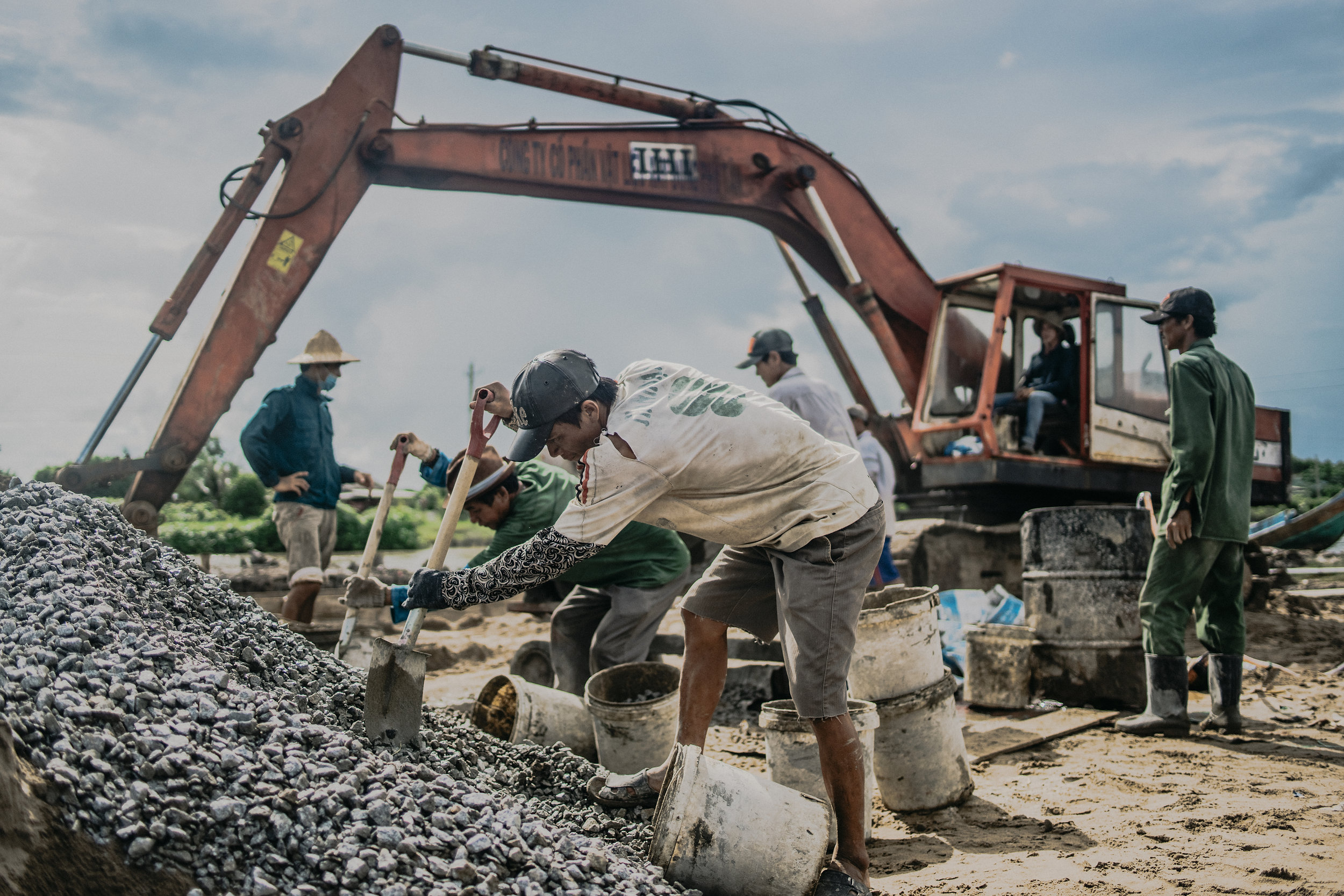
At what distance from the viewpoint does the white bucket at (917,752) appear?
11.1ft

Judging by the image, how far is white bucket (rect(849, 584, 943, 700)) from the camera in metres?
3.40

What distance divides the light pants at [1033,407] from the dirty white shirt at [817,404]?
10.4 feet

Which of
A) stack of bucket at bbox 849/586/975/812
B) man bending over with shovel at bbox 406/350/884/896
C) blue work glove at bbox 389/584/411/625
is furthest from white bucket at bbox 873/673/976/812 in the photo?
blue work glove at bbox 389/584/411/625

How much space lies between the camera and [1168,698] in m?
4.36

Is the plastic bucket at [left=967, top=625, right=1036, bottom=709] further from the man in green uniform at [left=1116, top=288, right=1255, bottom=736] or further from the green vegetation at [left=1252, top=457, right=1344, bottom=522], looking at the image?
the green vegetation at [left=1252, top=457, right=1344, bottom=522]

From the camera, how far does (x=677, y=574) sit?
14.0 ft

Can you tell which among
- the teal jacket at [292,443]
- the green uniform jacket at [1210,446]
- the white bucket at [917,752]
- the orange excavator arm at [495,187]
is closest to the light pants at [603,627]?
the white bucket at [917,752]

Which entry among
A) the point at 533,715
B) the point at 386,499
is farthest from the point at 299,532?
the point at 533,715

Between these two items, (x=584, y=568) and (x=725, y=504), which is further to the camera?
(x=584, y=568)

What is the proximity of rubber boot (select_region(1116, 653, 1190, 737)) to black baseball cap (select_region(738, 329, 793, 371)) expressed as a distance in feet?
8.46

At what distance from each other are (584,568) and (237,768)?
6.69 ft

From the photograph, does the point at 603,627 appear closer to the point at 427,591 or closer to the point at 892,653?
the point at 892,653

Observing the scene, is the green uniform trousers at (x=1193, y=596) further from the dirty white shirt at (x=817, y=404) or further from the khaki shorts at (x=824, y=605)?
the khaki shorts at (x=824, y=605)

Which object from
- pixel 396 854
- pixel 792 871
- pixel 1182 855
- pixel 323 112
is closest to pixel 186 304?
pixel 323 112
